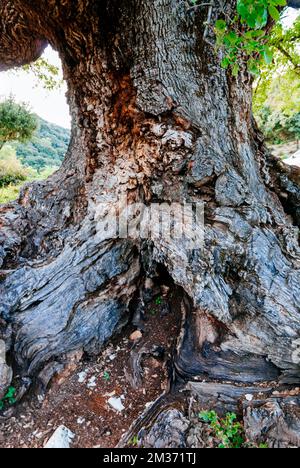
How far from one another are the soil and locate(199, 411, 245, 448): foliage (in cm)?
47

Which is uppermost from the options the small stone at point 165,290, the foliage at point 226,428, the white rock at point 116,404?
the small stone at point 165,290

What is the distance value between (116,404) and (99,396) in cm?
18

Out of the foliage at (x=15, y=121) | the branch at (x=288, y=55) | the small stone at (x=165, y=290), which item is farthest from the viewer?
the foliage at (x=15, y=121)

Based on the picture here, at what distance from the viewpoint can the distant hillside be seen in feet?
78.5

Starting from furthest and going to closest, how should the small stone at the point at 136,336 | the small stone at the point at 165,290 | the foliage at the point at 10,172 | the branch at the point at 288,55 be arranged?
the foliage at the point at 10,172, the branch at the point at 288,55, the small stone at the point at 165,290, the small stone at the point at 136,336

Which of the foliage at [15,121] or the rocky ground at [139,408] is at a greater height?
the foliage at [15,121]

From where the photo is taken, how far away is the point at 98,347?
9.62ft

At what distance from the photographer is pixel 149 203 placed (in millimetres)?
2887

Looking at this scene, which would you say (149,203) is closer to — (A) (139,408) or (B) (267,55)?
(B) (267,55)

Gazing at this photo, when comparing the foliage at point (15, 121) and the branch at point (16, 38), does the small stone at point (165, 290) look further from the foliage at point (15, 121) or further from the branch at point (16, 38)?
the foliage at point (15, 121)

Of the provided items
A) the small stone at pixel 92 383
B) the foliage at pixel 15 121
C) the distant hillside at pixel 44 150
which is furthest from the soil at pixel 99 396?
the distant hillside at pixel 44 150

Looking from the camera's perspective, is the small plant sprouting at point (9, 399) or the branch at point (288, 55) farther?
the branch at point (288, 55)

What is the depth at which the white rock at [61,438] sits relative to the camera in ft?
7.01

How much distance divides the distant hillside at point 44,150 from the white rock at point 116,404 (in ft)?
65.8
